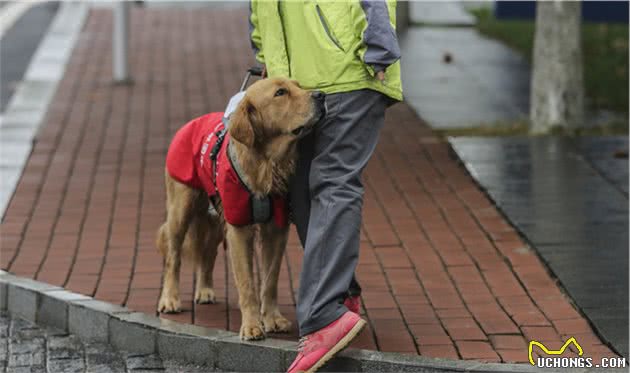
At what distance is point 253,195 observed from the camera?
6.23 meters

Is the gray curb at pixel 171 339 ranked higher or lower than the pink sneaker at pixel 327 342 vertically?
lower

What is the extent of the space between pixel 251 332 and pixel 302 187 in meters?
0.71

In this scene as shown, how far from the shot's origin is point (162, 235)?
283 inches

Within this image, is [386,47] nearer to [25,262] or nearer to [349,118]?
[349,118]

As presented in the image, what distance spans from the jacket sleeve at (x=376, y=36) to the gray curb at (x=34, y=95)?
150 inches

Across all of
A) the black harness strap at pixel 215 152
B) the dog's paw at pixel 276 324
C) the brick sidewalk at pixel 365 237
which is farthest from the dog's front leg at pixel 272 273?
the black harness strap at pixel 215 152

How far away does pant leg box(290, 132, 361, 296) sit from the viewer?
626cm

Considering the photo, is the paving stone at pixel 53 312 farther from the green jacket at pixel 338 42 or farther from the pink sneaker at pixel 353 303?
the green jacket at pixel 338 42

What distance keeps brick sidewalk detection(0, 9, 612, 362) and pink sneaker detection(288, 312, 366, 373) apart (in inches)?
16.7

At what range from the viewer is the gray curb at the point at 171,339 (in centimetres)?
611

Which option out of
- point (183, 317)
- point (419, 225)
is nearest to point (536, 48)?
point (419, 225)

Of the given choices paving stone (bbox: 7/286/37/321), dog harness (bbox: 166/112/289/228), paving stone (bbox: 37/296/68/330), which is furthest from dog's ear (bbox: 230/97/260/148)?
paving stone (bbox: 7/286/37/321)

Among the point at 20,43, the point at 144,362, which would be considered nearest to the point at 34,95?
the point at 20,43

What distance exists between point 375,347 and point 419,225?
7.74 feet
